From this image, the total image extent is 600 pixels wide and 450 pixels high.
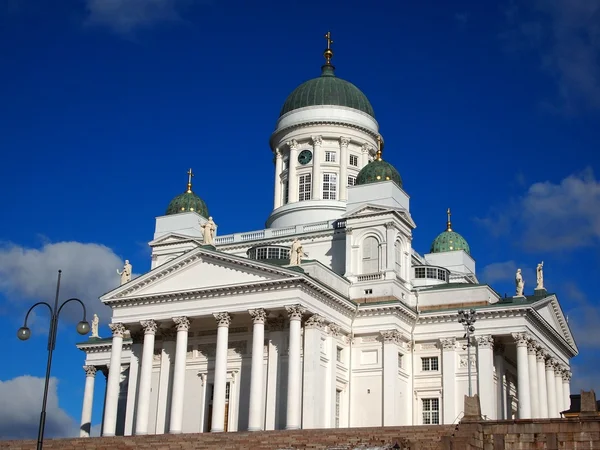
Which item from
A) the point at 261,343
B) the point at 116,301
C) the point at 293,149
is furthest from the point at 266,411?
the point at 293,149

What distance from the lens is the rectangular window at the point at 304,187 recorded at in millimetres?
69750

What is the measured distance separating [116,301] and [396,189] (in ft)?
62.7

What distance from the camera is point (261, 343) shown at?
51.8 metres

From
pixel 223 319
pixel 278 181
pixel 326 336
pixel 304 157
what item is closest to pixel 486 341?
pixel 326 336

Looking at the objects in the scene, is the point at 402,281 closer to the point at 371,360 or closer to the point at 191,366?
the point at 371,360

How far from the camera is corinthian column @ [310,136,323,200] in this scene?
68.6 m

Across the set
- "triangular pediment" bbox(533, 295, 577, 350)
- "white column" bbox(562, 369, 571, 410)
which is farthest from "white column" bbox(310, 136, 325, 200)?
"white column" bbox(562, 369, 571, 410)

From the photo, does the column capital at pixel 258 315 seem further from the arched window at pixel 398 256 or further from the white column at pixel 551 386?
the white column at pixel 551 386

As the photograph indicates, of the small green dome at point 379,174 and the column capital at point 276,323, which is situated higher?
the small green dome at point 379,174

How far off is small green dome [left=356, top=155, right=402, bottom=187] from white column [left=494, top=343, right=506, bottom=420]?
12.5m

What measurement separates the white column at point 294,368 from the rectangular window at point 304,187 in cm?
1941

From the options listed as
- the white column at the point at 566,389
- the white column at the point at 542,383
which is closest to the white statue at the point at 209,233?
the white column at the point at 542,383

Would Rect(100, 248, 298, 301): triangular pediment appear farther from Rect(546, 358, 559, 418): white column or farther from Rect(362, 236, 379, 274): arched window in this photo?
Rect(546, 358, 559, 418): white column

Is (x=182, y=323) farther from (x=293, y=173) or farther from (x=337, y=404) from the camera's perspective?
(x=293, y=173)
